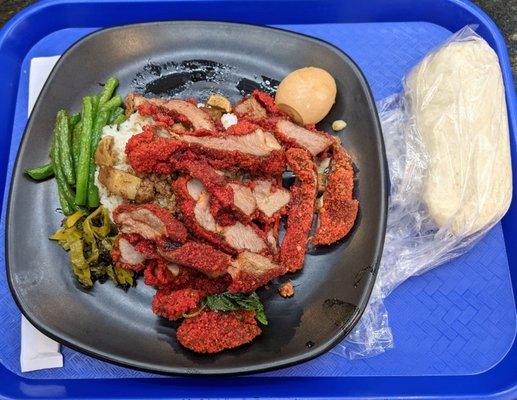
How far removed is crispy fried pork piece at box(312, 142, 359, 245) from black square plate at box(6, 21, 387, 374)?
0.06m

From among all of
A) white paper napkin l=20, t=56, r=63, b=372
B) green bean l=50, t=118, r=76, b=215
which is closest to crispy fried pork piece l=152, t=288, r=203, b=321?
white paper napkin l=20, t=56, r=63, b=372

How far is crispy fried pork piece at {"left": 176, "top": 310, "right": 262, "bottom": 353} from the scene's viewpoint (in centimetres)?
251

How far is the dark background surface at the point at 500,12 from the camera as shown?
13.8 feet

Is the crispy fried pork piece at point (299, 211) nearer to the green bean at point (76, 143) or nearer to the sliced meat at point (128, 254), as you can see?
the sliced meat at point (128, 254)

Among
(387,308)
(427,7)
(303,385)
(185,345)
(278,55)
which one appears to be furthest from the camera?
(427,7)

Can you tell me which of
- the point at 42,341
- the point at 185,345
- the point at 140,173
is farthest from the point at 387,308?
the point at 42,341

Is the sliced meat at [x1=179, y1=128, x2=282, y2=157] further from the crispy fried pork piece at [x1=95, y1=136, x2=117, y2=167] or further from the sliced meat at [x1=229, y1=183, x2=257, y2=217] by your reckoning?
the crispy fried pork piece at [x1=95, y1=136, x2=117, y2=167]

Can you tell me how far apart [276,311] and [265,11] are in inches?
86.8

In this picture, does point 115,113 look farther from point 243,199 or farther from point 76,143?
point 243,199

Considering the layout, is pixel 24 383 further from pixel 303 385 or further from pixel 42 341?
pixel 303 385

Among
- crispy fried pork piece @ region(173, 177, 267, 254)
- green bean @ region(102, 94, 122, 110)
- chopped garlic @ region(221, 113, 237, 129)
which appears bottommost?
crispy fried pork piece @ region(173, 177, 267, 254)

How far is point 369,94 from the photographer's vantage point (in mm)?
2951

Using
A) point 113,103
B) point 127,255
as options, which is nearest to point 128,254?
point 127,255

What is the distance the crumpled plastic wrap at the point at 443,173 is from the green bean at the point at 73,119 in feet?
6.57
